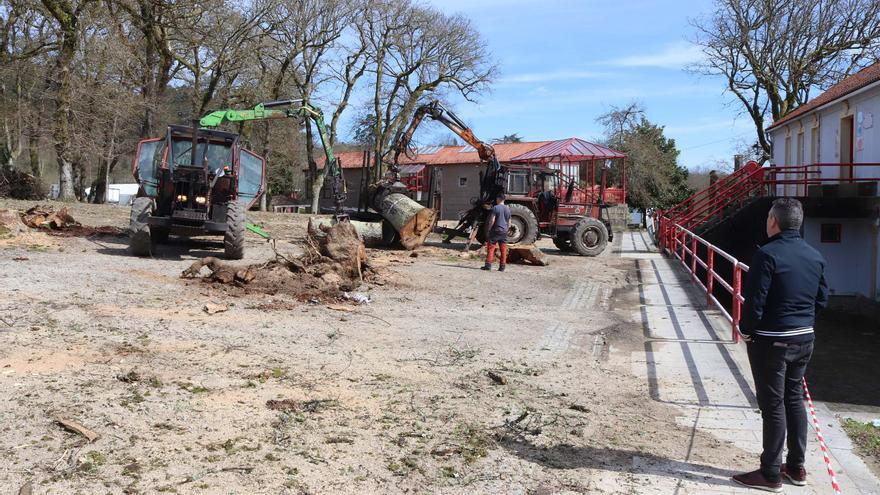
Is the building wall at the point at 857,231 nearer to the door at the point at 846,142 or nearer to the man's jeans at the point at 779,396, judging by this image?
the door at the point at 846,142

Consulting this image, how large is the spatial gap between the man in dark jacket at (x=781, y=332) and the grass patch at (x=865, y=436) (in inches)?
50.5

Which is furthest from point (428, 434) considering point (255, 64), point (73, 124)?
point (255, 64)

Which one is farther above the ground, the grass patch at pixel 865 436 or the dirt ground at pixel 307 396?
the dirt ground at pixel 307 396

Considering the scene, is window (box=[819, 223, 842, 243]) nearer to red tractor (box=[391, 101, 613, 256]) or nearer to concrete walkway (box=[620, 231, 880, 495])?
Answer: red tractor (box=[391, 101, 613, 256])

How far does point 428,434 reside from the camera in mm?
5285

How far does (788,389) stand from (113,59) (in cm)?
2731

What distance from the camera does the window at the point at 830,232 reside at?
2075 centimetres

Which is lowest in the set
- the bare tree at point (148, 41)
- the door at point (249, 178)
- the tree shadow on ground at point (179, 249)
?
the tree shadow on ground at point (179, 249)

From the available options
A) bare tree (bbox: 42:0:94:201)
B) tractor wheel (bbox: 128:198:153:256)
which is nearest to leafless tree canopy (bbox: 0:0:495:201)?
bare tree (bbox: 42:0:94:201)

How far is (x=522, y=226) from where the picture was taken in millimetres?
20328

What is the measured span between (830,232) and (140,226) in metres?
17.8

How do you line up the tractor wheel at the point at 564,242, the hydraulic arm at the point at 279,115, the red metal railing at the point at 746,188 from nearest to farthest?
the hydraulic arm at the point at 279,115
the red metal railing at the point at 746,188
the tractor wheel at the point at 564,242

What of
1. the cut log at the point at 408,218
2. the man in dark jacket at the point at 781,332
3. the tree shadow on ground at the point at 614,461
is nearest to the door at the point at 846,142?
the cut log at the point at 408,218

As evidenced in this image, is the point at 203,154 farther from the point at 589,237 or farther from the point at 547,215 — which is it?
the point at 589,237
